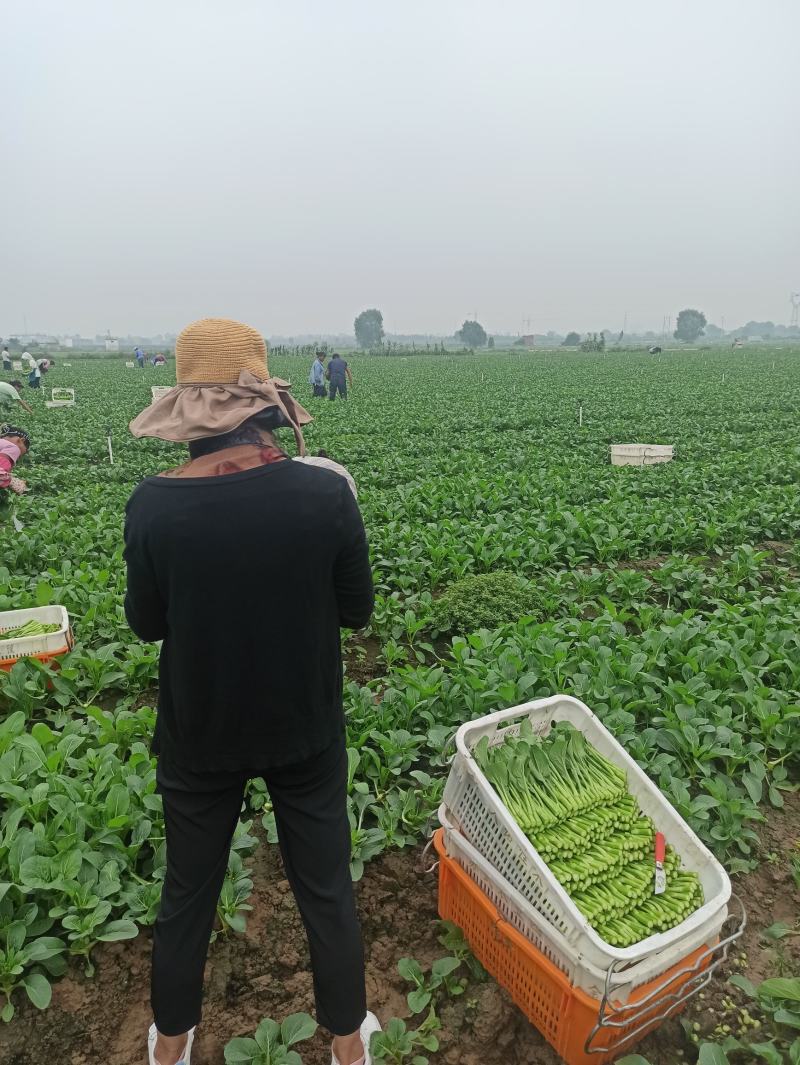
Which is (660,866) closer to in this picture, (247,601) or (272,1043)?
(272,1043)

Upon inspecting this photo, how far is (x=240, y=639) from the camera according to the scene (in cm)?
176

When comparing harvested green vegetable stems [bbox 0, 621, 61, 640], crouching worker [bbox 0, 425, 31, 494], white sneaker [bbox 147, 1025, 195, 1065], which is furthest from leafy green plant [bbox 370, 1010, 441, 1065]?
crouching worker [bbox 0, 425, 31, 494]

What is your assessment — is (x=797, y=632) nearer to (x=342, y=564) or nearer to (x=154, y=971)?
(x=342, y=564)

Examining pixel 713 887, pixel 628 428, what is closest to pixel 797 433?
pixel 628 428

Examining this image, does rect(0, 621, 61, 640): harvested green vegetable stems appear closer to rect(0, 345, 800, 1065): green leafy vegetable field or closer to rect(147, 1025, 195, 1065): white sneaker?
rect(0, 345, 800, 1065): green leafy vegetable field

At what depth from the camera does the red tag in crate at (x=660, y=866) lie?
227cm

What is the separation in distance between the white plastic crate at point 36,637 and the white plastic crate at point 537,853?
310 cm

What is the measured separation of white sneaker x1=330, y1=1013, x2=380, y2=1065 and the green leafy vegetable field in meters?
0.14

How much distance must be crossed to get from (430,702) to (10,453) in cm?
472

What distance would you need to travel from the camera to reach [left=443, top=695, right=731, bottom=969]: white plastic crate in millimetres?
2016

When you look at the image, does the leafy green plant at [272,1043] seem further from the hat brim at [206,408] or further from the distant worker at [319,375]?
the distant worker at [319,375]

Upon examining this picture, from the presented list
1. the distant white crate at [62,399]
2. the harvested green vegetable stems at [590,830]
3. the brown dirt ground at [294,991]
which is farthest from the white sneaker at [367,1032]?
the distant white crate at [62,399]

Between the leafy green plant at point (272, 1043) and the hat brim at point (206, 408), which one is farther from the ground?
the hat brim at point (206, 408)

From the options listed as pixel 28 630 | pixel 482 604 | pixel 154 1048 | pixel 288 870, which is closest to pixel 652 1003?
pixel 288 870
